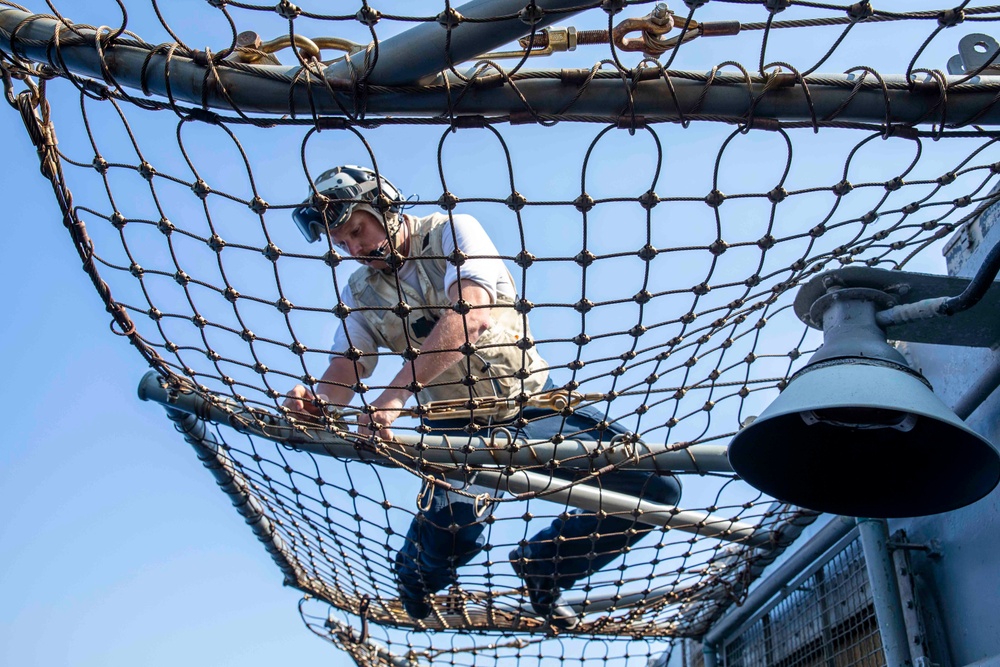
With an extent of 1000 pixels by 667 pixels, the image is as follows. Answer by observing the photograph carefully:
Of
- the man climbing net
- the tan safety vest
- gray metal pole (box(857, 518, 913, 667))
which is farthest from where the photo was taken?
the tan safety vest

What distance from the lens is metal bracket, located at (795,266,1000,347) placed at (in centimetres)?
236

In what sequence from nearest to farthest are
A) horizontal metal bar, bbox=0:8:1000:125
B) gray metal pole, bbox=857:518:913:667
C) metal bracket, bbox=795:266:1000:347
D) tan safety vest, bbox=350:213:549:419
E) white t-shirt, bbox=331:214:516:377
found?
horizontal metal bar, bbox=0:8:1000:125 < metal bracket, bbox=795:266:1000:347 < gray metal pole, bbox=857:518:913:667 < white t-shirt, bbox=331:214:516:377 < tan safety vest, bbox=350:213:549:419

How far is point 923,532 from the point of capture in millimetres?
3076

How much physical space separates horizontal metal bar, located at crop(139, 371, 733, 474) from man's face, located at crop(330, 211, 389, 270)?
814mm

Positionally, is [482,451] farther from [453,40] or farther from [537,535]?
[453,40]

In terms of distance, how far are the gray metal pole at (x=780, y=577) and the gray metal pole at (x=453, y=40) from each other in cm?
218

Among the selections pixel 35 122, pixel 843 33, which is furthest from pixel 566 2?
pixel 35 122

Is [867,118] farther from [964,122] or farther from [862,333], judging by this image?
[862,333]

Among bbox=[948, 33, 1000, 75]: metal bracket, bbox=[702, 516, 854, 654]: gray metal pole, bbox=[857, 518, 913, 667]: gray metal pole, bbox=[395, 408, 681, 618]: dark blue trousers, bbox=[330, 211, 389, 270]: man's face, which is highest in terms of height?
bbox=[330, 211, 389, 270]: man's face

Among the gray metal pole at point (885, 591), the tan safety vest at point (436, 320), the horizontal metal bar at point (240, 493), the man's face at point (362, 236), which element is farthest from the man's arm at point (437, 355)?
the gray metal pole at point (885, 591)

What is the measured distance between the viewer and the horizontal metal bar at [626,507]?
333 cm

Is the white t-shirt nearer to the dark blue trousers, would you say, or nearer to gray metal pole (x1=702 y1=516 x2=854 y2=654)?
the dark blue trousers

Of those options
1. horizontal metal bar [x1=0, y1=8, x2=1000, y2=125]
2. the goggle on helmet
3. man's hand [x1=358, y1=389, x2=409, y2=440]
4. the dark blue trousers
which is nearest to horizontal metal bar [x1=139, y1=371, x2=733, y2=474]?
man's hand [x1=358, y1=389, x2=409, y2=440]

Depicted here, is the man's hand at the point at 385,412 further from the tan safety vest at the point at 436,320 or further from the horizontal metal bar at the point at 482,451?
the tan safety vest at the point at 436,320
